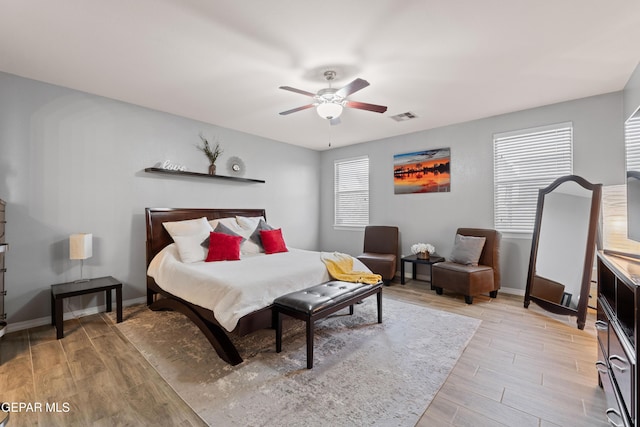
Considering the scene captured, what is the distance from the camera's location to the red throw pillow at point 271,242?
4.19m

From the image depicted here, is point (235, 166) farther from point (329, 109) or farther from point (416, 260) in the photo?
point (416, 260)

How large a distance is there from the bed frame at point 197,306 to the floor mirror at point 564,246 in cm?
336

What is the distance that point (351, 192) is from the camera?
6.07 metres

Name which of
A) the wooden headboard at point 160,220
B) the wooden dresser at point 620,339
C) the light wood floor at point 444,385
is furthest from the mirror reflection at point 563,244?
the wooden headboard at point 160,220

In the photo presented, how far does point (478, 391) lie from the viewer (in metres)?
1.96

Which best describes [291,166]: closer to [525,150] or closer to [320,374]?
[525,150]

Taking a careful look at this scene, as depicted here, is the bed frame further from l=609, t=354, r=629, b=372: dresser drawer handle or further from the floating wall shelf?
l=609, t=354, r=629, b=372: dresser drawer handle

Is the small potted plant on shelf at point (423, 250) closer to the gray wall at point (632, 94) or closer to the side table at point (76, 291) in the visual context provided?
the gray wall at point (632, 94)

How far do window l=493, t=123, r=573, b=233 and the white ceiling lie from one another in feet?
1.59

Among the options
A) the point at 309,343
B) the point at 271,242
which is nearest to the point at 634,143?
the point at 309,343

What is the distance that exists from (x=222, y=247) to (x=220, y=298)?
127cm

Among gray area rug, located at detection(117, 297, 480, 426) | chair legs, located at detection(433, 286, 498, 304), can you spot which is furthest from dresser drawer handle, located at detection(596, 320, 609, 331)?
chair legs, located at detection(433, 286, 498, 304)

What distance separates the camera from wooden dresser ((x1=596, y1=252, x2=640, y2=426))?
1266mm

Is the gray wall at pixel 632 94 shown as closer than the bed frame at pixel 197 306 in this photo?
No
